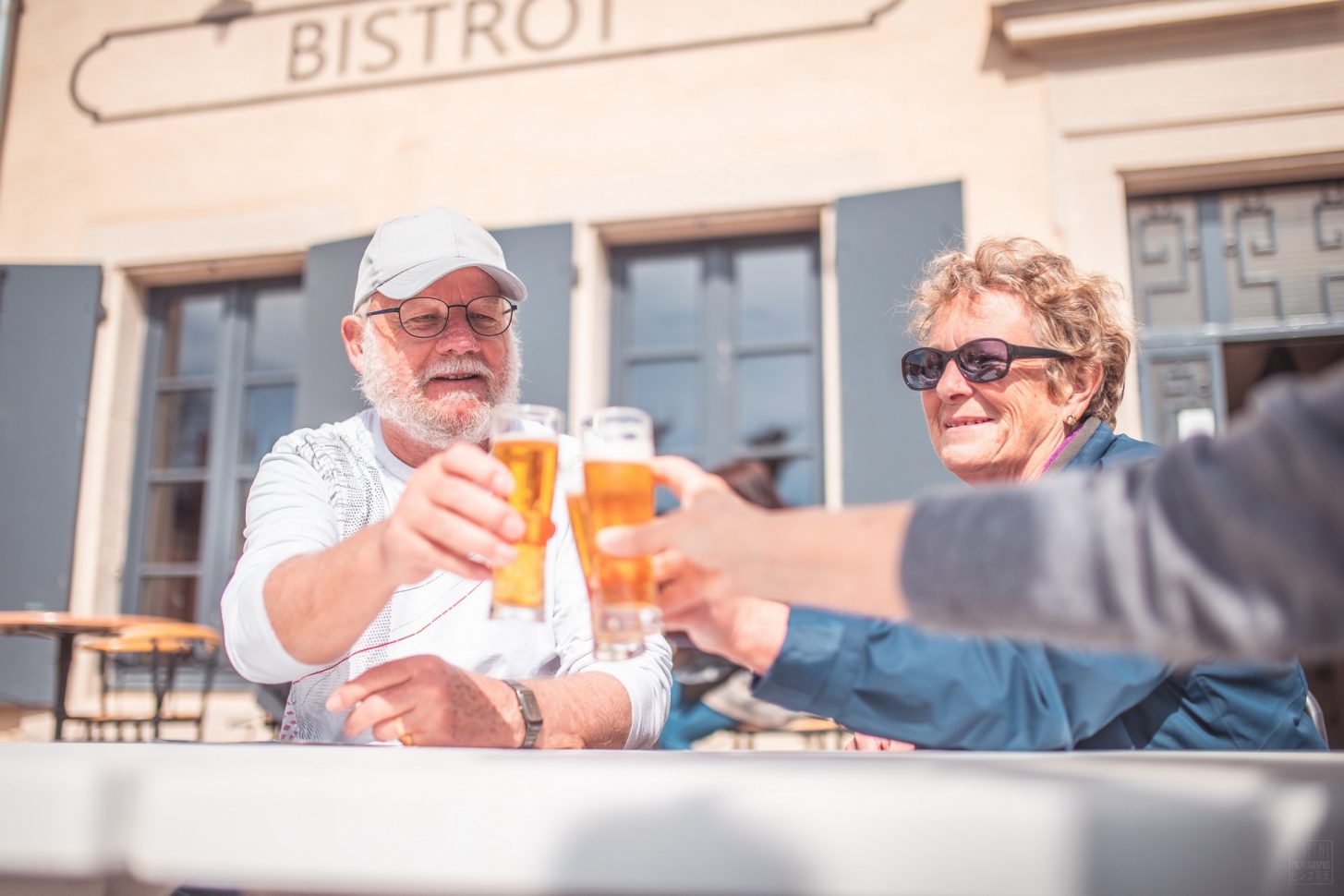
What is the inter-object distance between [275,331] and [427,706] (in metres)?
5.48

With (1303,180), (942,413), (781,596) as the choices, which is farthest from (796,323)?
(781,596)

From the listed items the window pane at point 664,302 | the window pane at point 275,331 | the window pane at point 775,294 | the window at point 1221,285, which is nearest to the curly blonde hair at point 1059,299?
the window at point 1221,285

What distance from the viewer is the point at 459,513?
107 centimetres

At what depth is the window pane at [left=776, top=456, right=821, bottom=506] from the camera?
541cm

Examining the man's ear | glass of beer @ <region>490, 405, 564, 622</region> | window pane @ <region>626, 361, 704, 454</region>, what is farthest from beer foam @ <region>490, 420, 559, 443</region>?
window pane @ <region>626, 361, 704, 454</region>

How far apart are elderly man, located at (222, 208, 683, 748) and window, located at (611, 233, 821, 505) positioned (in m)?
3.28

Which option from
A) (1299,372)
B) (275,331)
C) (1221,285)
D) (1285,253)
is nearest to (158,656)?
(275,331)

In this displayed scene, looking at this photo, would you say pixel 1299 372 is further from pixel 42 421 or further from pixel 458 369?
pixel 42 421

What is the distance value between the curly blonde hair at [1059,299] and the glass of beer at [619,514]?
1.13 m

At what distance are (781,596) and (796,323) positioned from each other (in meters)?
4.79

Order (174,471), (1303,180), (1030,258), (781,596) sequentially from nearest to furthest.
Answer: (781,596)
(1030,258)
(1303,180)
(174,471)

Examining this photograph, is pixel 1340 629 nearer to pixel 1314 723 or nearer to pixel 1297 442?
pixel 1297 442

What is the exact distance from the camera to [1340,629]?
623 millimetres

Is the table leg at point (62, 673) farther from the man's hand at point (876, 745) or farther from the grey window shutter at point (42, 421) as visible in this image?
the man's hand at point (876, 745)
